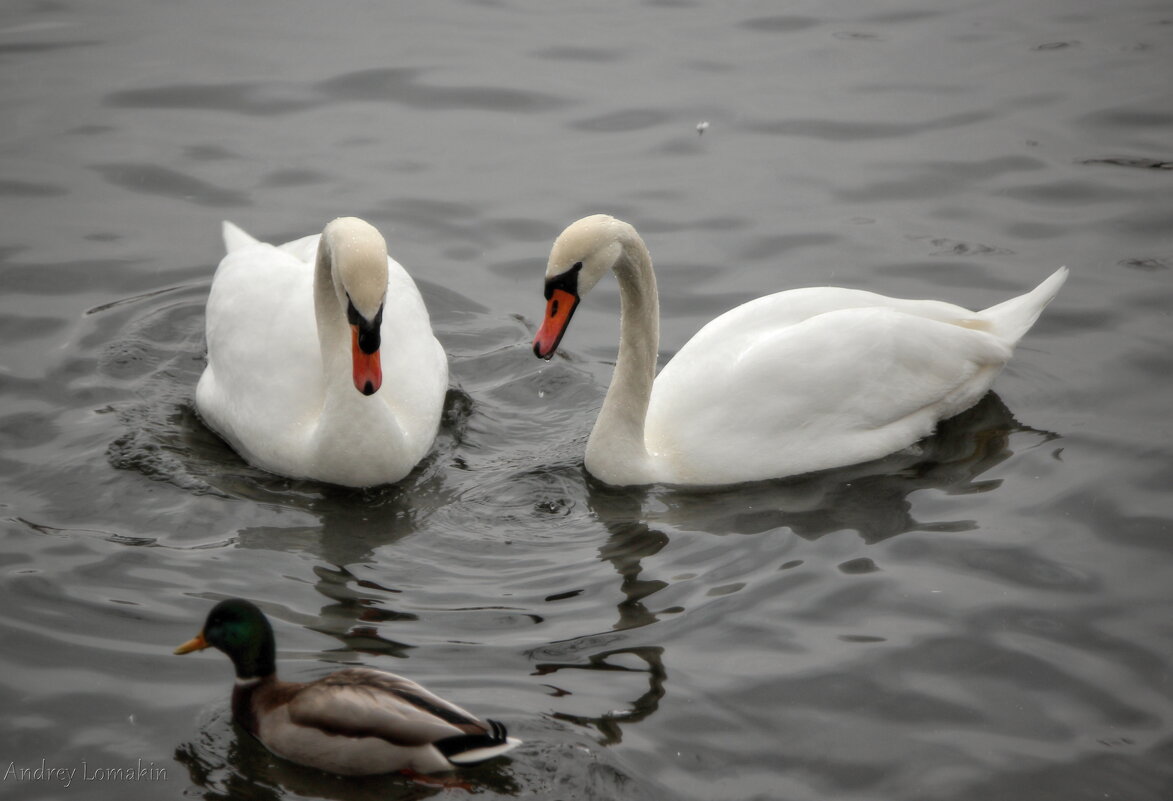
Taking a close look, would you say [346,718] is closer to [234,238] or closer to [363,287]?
[363,287]

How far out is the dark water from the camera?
5598 millimetres

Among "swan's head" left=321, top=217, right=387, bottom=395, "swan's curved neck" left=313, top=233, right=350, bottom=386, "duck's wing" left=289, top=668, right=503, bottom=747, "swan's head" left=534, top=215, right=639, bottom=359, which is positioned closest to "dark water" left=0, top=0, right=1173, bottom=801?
"duck's wing" left=289, top=668, right=503, bottom=747

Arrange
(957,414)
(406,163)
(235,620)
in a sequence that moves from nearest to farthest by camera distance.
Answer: (235,620) → (957,414) → (406,163)

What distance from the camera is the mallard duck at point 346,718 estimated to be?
507 cm

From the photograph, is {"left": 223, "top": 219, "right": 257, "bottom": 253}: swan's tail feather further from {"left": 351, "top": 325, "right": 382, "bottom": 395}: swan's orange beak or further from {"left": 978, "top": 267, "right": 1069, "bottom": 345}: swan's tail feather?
{"left": 978, "top": 267, "right": 1069, "bottom": 345}: swan's tail feather

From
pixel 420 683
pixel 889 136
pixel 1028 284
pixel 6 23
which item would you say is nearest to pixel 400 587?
pixel 420 683

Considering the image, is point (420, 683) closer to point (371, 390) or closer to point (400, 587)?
point (400, 587)

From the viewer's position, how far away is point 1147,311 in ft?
29.5

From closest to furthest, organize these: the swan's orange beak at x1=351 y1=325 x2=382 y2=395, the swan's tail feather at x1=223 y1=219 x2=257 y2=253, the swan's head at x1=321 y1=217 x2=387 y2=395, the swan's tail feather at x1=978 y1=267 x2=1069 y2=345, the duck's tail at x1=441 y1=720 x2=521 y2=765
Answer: the duck's tail at x1=441 y1=720 x2=521 y2=765 < the swan's head at x1=321 y1=217 x2=387 y2=395 < the swan's orange beak at x1=351 y1=325 x2=382 y2=395 < the swan's tail feather at x1=978 y1=267 x2=1069 y2=345 < the swan's tail feather at x1=223 y1=219 x2=257 y2=253

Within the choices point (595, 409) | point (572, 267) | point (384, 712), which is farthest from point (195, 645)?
point (595, 409)

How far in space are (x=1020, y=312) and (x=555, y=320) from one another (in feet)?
9.22

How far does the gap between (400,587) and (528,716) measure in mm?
1195

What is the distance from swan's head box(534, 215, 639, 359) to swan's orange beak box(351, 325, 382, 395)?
75 cm

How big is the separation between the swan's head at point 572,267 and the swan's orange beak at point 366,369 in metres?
0.75
